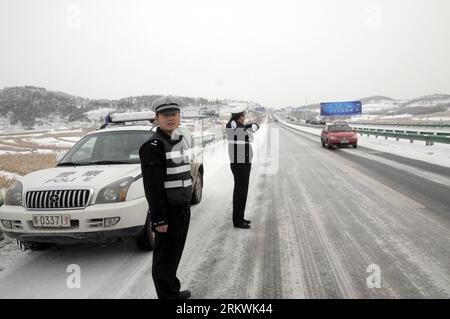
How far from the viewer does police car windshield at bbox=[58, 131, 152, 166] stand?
5.52 meters

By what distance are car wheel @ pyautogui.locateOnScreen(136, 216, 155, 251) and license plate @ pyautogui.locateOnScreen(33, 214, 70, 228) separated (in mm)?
996

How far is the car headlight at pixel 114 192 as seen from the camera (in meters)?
4.34

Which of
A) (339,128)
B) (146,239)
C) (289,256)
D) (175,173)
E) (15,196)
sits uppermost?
(339,128)

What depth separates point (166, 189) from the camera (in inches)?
125

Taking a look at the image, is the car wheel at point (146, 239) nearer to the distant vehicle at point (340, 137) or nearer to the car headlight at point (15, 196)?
the car headlight at point (15, 196)

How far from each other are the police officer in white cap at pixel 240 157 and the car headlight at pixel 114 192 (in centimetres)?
209

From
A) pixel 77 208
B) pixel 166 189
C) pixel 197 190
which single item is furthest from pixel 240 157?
pixel 166 189

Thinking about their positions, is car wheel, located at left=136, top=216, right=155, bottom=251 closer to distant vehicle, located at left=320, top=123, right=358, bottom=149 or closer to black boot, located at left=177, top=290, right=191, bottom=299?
black boot, located at left=177, top=290, right=191, bottom=299

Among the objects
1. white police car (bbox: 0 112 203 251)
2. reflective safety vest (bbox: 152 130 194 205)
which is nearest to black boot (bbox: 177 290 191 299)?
reflective safety vest (bbox: 152 130 194 205)

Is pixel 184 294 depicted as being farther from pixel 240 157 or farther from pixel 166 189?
pixel 240 157

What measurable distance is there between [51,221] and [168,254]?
6.07 ft

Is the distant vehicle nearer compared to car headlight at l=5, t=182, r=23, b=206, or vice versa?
car headlight at l=5, t=182, r=23, b=206
